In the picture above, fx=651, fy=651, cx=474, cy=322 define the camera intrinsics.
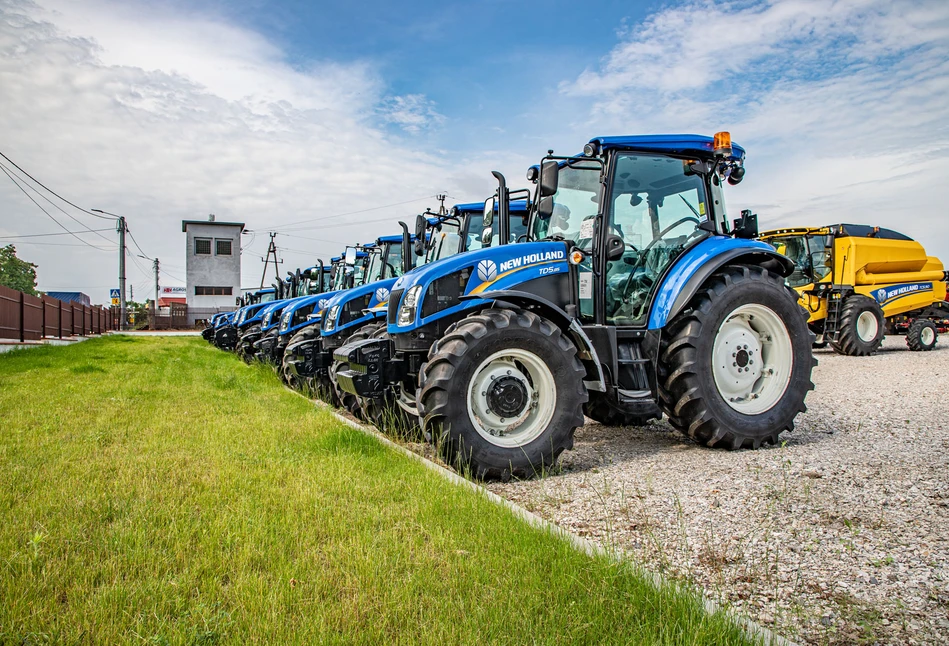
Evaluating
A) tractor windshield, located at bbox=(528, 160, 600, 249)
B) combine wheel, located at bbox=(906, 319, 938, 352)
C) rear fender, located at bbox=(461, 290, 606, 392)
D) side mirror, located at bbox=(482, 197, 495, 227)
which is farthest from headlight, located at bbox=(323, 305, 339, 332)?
combine wheel, located at bbox=(906, 319, 938, 352)

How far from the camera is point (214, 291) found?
5447 cm

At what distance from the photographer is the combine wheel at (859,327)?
14.9 metres

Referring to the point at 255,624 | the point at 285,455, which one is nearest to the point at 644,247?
the point at 285,455

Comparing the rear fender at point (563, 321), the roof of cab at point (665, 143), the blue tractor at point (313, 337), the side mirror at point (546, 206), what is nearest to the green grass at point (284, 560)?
the rear fender at point (563, 321)

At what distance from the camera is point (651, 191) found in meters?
6.11

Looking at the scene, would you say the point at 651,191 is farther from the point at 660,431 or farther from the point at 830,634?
the point at 830,634

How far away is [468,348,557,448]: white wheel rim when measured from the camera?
15.9ft

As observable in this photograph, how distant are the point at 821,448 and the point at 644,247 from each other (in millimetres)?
2304

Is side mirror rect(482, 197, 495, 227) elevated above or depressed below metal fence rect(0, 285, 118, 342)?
above

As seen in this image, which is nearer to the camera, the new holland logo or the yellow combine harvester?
the new holland logo

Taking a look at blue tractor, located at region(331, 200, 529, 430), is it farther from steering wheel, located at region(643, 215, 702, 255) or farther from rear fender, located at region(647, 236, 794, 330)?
rear fender, located at region(647, 236, 794, 330)

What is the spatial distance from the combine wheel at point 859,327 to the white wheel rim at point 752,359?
10.3m

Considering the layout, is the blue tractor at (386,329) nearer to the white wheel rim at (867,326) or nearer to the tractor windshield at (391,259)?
the tractor windshield at (391,259)

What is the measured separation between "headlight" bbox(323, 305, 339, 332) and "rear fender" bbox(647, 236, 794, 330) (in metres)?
4.97
